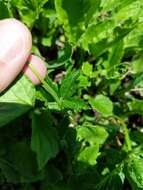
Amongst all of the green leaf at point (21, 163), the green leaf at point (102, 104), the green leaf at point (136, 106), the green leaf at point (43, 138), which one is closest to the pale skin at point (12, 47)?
the green leaf at point (43, 138)

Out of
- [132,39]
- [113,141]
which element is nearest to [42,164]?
[113,141]

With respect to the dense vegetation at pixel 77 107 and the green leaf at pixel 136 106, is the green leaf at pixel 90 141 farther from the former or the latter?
the green leaf at pixel 136 106

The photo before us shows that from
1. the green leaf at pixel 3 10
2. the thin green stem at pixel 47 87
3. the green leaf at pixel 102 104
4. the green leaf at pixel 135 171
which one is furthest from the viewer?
the green leaf at pixel 102 104

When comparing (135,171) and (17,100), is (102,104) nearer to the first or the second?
(17,100)

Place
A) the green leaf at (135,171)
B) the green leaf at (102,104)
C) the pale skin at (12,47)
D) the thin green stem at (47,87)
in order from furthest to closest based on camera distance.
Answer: the green leaf at (102,104)
the thin green stem at (47,87)
the green leaf at (135,171)
the pale skin at (12,47)

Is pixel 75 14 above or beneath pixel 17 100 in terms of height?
above

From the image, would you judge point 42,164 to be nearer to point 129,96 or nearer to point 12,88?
point 12,88

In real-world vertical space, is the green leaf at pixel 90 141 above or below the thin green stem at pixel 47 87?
below

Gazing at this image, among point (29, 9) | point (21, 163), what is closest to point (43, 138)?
point (21, 163)
